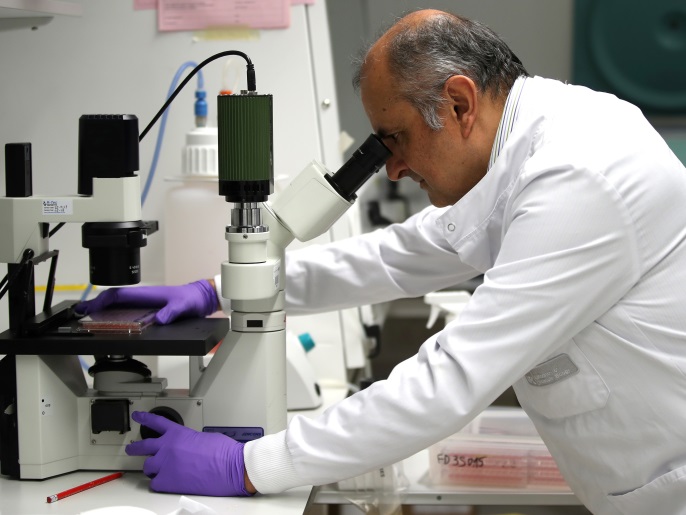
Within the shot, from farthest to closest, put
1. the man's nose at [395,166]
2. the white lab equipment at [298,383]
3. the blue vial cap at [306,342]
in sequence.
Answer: the blue vial cap at [306,342], the white lab equipment at [298,383], the man's nose at [395,166]

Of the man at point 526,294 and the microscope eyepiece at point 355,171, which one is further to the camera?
the microscope eyepiece at point 355,171

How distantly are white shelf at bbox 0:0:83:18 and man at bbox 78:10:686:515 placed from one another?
60 cm

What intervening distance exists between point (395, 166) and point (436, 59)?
0.18 m

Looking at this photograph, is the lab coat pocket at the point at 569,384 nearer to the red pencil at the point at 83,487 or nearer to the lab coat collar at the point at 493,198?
the lab coat collar at the point at 493,198

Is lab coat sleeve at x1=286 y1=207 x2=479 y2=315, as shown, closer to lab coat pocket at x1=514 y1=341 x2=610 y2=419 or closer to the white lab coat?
the white lab coat

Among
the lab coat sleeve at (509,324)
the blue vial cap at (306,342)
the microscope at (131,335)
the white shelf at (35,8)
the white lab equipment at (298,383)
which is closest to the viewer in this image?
the lab coat sleeve at (509,324)

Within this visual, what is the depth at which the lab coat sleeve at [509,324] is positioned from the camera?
112 centimetres

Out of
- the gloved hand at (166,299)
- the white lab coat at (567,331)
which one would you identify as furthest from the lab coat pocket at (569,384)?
the gloved hand at (166,299)

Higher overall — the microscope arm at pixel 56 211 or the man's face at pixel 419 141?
the man's face at pixel 419 141

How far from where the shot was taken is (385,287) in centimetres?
167

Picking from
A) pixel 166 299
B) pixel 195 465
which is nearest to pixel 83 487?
pixel 195 465

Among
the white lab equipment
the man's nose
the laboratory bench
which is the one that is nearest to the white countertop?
the laboratory bench

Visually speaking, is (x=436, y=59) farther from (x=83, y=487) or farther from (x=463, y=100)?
(x=83, y=487)

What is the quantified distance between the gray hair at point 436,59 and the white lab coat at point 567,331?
0.08 metres
